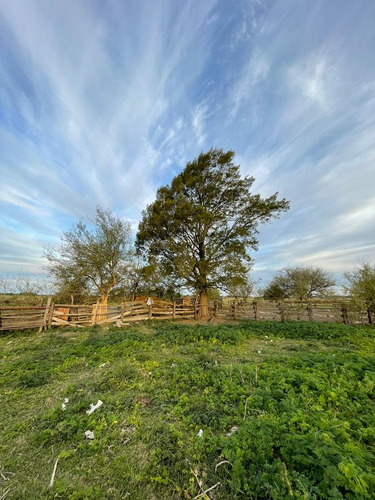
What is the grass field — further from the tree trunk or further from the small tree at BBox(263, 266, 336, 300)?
the small tree at BBox(263, 266, 336, 300)

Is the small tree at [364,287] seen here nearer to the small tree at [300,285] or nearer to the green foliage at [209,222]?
the green foliage at [209,222]

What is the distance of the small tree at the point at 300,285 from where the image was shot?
30125 mm

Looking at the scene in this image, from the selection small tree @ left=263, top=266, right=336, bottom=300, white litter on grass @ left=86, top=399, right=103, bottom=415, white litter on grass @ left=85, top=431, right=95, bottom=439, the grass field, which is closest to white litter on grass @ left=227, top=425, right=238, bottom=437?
the grass field

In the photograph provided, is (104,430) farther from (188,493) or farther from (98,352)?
(98,352)

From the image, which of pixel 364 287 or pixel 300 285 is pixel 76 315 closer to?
pixel 364 287

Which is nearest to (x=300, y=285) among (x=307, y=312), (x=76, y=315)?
(x=307, y=312)

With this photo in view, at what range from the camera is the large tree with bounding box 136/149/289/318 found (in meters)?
15.1

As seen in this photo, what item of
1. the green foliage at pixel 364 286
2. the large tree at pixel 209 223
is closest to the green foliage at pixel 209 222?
the large tree at pixel 209 223

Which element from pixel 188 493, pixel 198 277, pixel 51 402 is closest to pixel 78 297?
pixel 198 277

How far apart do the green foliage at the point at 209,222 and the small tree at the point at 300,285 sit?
62.7 feet

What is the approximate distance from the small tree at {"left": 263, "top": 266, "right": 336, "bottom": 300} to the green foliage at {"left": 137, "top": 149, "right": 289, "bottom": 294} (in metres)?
19.1

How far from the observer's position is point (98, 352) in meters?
6.76

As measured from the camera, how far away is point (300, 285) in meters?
30.1

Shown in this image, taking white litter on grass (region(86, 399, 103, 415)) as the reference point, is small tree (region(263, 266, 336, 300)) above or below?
above
